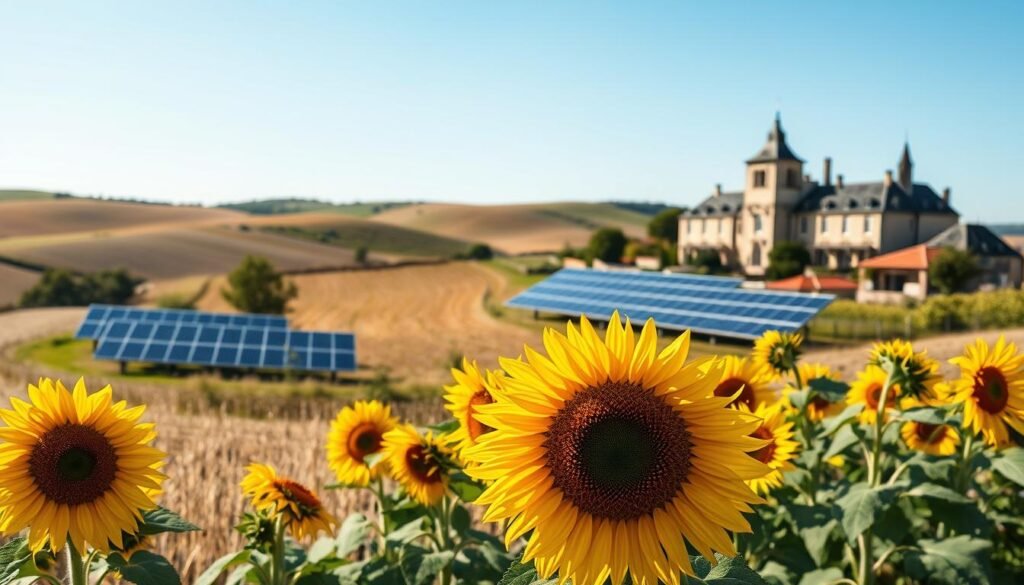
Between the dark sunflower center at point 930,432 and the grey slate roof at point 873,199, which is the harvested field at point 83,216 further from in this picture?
the dark sunflower center at point 930,432

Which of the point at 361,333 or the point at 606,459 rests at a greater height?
the point at 606,459

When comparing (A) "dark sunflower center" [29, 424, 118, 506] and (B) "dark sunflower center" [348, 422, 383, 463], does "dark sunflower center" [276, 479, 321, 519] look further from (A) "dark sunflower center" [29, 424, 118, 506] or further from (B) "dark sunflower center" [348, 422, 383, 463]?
(A) "dark sunflower center" [29, 424, 118, 506]

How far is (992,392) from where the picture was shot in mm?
3713

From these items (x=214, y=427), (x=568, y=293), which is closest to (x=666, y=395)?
(x=214, y=427)

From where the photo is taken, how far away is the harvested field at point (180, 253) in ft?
249

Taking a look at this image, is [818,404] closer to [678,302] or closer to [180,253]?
[678,302]

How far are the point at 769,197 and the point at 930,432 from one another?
189 feet

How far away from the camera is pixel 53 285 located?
182ft

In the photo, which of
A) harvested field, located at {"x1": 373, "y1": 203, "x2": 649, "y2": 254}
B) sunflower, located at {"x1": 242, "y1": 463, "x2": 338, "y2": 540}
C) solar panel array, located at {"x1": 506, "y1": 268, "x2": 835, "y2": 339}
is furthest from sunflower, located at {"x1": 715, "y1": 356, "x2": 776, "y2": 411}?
harvested field, located at {"x1": 373, "y1": 203, "x2": 649, "y2": 254}

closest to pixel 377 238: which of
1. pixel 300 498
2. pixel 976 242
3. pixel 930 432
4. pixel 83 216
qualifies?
pixel 83 216

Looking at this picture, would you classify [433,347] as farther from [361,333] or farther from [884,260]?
[884,260]

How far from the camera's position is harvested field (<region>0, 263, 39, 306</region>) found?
57.6 metres

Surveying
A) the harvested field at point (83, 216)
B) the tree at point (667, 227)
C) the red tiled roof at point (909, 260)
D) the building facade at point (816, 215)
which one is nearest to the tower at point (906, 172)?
the building facade at point (816, 215)

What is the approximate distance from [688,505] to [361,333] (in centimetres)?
3793
